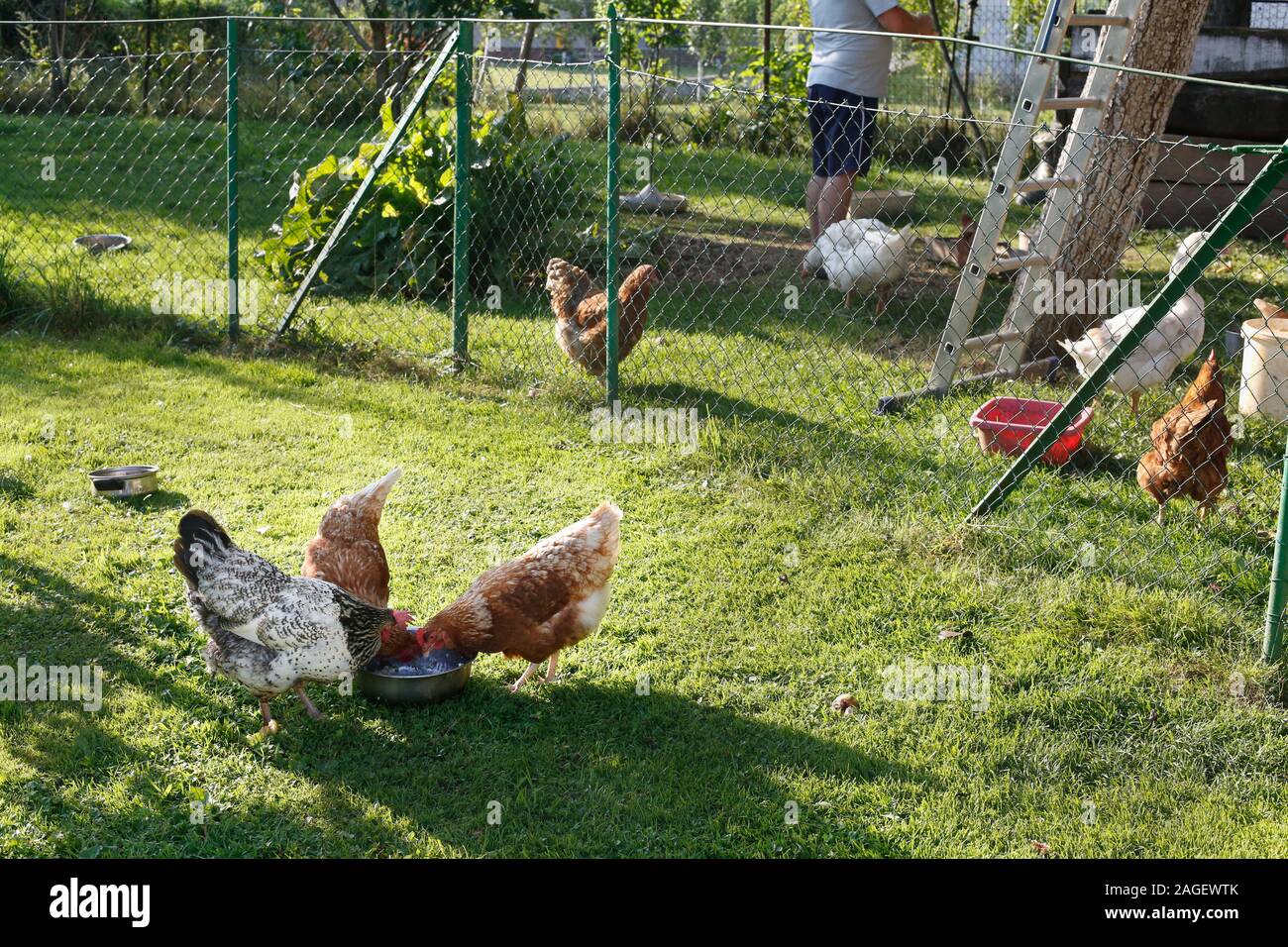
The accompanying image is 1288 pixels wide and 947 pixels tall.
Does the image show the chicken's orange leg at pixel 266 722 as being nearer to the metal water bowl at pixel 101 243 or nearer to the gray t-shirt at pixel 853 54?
the gray t-shirt at pixel 853 54

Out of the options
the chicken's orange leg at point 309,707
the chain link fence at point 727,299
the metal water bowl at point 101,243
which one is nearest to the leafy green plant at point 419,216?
the chain link fence at point 727,299

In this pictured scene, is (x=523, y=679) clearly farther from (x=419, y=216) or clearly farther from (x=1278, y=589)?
(x=419, y=216)

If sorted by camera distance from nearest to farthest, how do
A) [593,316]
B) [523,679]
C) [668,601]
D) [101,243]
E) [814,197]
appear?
1. [523,679]
2. [668,601]
3. [593,316]
4. [814,197]
5. [101,243]

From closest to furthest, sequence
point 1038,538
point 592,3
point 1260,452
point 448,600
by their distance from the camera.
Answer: point 448,600 < point 1038,538 < point 1260,452 < point 592,3

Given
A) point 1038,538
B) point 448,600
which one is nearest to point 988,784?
point 1038,538

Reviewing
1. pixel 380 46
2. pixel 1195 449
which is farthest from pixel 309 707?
pixel 380 46

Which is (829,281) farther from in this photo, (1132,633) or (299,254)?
(1132,633)

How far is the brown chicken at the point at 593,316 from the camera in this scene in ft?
22.5

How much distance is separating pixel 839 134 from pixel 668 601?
462 cm

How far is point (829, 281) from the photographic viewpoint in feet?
28.3

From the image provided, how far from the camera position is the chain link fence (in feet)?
18.2

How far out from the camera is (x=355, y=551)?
4.36 m

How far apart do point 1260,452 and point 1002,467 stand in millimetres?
1533

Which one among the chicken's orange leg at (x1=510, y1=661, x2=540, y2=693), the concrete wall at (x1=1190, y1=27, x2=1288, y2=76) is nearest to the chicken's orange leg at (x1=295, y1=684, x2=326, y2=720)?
the chicken's orange leg at (x1=510, y1=661, x2=540, y2=693)
